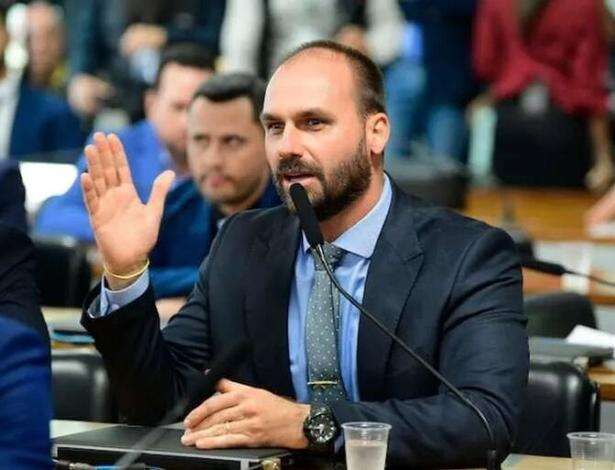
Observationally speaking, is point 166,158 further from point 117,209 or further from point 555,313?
point 117,209

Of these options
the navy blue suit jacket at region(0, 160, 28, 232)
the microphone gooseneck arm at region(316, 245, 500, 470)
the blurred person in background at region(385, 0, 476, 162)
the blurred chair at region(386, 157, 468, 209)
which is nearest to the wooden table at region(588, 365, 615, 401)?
the microphone gooseneck arm at region(316, 245, 500, 470)

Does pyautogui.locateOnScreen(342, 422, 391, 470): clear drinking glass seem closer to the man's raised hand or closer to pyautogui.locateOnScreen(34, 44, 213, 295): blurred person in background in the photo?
the man's raised hand

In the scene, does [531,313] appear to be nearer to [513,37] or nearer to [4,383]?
[4,383]

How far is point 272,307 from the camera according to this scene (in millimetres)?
3275

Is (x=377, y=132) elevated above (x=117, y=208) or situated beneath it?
elevated above

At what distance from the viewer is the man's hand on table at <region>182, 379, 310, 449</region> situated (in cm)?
282

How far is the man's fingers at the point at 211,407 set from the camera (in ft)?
9.42

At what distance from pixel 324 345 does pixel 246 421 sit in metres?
0.41

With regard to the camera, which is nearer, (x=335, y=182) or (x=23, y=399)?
(x=23, y=399)

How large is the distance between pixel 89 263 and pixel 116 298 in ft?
7.56

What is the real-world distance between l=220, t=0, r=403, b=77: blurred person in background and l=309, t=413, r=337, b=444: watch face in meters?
5.89

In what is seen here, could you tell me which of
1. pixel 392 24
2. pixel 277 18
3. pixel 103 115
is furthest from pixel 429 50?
pixel 103 115

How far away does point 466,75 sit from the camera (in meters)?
9.23

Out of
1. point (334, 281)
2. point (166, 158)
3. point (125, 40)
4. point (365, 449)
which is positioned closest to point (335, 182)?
point (334, 281)
